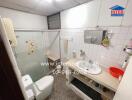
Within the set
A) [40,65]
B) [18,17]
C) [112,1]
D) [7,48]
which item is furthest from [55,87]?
[112,1]

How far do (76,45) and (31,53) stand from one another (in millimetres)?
1298

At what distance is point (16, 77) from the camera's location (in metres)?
0.45

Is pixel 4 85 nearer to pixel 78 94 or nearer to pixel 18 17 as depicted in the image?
pixel 78 94

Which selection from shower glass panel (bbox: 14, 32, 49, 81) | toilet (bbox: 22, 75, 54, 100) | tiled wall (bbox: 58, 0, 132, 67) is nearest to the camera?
tiled wall (bbox: 58, 0, 132, 67)

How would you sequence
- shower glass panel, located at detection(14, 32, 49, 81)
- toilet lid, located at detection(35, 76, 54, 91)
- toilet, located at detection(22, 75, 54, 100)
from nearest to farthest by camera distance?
toilet, located at detection(22, 75, 54, 100), toilet lid, located at detection(35, 76, 54, 91), shower glass panel, located at detection(14, 32, 49, 81)

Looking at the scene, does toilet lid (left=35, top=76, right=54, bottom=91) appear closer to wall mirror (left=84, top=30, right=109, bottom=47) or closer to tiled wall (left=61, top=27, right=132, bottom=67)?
tiled wall (left=61, top=27, right=132, bottom=67)

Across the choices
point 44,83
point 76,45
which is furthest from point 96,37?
point 44,83

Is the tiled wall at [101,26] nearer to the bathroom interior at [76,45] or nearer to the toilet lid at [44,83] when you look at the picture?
the bathroom interior at [76,45]

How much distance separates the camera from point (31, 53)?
74.8 inches

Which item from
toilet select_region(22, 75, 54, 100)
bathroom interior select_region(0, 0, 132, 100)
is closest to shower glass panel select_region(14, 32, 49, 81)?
bathroom interior select_region(0, 0, 132, 100)

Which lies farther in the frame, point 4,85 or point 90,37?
point 90,37

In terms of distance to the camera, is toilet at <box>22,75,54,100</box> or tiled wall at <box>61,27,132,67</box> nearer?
tiled wall at <box>61,27,132,67</box>

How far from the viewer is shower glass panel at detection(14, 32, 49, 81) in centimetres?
164

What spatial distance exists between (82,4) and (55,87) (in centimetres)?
229
